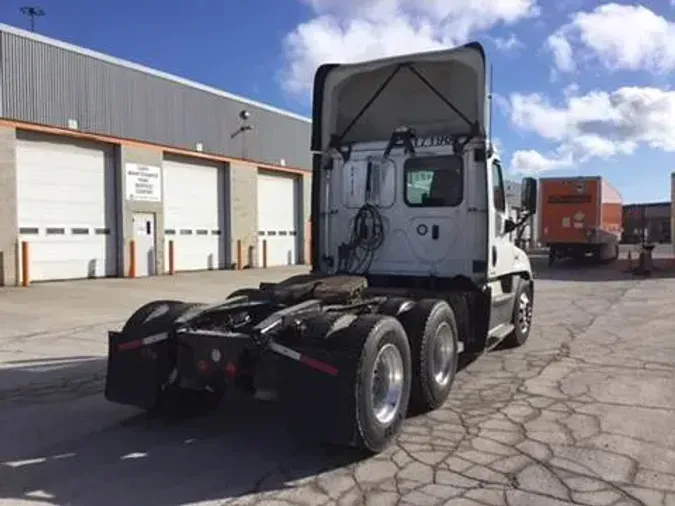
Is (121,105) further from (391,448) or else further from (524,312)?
(391,448)

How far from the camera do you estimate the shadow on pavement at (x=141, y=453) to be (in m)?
4.35

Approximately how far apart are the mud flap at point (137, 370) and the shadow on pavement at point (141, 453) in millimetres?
316

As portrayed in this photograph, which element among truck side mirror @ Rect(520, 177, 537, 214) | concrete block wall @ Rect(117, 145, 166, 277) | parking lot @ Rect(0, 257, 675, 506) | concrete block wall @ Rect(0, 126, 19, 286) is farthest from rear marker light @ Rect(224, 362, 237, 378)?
concrete block wall @ Rect(117, 145, 166, 277)

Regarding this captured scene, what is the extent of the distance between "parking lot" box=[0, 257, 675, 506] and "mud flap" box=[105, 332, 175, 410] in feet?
1.04

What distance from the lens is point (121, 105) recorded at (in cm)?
2172

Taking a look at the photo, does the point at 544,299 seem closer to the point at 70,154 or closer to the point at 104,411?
the point at 104,411

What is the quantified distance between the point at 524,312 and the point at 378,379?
5069 mm

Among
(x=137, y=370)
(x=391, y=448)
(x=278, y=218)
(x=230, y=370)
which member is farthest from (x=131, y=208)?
(x=391, y=448)

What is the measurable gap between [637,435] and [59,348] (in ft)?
24.8

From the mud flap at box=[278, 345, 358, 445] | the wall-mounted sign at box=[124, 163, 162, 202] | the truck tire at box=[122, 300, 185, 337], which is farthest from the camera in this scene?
the wall-mounted sign at box=[124, 163, 162, 202]

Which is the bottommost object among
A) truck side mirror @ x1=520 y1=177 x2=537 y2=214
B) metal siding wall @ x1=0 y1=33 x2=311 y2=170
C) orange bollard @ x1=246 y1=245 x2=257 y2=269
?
orange bollard @ x1=246 y1=245 x2=257 y2=269

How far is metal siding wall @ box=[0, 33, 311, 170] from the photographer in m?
18.6

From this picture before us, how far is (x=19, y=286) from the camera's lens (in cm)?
1819

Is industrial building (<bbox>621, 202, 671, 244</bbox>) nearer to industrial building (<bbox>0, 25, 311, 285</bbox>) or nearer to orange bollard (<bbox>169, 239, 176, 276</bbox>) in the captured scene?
industrial building (<bbox>0, 25, 311, 285</bbox>)
